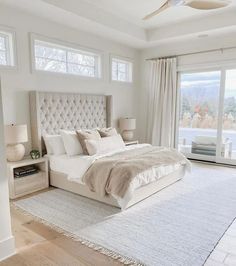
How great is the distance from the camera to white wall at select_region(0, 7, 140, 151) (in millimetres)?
3588

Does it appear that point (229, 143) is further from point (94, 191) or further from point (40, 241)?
point (40, 241)

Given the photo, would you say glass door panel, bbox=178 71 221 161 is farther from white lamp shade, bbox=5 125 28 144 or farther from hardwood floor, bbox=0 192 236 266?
white lamp shade, bbox=5 125 28 144

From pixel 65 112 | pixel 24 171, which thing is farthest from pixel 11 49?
pixel 24 171

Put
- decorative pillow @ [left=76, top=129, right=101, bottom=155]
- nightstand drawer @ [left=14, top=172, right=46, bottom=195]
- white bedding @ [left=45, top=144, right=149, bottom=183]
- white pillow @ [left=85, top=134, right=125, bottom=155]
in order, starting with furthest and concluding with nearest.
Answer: decorative pillow @ [left=76, top=129, right=101, bottom=155] → white pillow @ [left=85, top=134, right=125, bottom=155] → nightstand drawer @ [left=14, top=172, right=46, bottom=195] → white bedding @ [left=45, top=144, right=149, bottom=183]

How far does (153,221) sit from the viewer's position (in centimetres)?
266

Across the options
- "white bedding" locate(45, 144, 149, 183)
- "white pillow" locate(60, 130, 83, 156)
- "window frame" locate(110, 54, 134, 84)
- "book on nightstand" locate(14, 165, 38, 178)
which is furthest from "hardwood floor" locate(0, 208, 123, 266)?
"window frame" locate(110, 54, 134, 84)

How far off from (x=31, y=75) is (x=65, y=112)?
0.87m

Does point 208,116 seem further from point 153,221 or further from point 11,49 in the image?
point 11,49

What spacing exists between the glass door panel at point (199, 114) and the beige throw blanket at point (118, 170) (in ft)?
7.34

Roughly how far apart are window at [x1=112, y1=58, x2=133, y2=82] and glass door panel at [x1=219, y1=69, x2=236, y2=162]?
2.32m

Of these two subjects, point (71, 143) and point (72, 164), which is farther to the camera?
point (71, 143)

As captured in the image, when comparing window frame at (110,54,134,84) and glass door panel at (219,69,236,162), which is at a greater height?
window frame at (110,54,134,84)

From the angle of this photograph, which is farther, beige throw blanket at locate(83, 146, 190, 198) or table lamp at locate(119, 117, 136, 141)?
table lamp at locate(119, 117, 136, 141)

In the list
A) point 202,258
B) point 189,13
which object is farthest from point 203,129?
point 202,258
